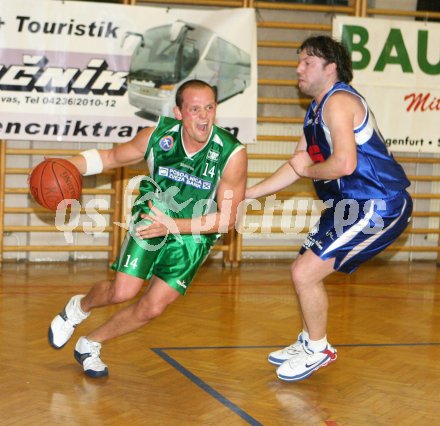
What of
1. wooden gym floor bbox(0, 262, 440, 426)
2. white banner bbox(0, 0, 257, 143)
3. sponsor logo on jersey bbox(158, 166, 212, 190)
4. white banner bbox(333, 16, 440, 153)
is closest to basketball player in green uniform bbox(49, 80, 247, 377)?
sponsor logo on jersey bbox(158, 166, 212, 190)

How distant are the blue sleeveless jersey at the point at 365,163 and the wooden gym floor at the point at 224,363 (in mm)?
1069

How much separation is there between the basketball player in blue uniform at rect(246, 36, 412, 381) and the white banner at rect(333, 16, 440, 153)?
12.6ft

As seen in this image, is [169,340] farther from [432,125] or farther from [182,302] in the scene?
[432,125]

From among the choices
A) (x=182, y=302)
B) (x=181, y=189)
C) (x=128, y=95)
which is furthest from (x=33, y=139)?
(x=181, y=189)

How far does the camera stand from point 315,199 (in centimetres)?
857

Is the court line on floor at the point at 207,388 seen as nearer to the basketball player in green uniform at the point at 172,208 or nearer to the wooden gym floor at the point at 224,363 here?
the wooden gym floor at the point at 224,363

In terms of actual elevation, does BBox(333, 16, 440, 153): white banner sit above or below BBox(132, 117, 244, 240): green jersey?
above

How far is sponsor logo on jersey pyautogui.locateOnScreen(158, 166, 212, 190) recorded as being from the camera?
438 cm

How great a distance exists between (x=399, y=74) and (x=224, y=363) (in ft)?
15.0

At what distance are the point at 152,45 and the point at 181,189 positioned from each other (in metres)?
3.69

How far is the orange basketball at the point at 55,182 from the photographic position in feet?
14.4

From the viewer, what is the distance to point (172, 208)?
445 cm

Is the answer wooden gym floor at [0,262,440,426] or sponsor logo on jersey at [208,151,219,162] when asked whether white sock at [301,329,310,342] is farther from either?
sponsor logo on jersey at [208,151,219,162]

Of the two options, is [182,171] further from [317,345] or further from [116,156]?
[317,345]
